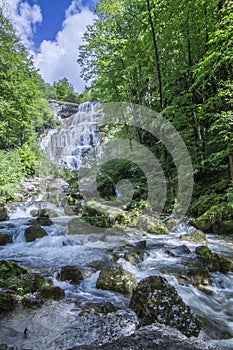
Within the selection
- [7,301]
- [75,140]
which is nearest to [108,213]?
[7,301]

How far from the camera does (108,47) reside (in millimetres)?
13797

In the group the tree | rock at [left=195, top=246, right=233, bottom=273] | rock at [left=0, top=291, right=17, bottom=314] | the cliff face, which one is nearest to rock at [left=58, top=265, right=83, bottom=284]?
rock at [left=0, top=291, right=17, bottom=314]

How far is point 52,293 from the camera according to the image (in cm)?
356

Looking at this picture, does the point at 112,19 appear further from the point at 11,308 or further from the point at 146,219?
the point at 11,308

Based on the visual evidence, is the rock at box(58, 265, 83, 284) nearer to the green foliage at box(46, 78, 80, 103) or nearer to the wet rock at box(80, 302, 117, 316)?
the wet rock at box(80, 302, 117, 316)

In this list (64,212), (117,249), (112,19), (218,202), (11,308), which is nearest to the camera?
(11,308)

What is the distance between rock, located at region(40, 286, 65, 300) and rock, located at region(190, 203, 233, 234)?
5.90 m

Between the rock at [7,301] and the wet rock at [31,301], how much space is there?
0.14m

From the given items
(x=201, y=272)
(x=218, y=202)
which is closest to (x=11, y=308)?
(x=201, y=272)

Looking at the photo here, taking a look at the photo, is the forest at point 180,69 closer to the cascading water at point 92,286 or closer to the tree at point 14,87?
the cascading water at point 92,286

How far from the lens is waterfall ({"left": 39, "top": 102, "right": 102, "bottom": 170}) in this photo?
75.3ft

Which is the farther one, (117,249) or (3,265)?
(117,249)

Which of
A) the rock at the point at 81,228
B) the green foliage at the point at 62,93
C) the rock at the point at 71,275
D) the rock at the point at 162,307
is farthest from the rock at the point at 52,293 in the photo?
the green foliage at the point at 62,93

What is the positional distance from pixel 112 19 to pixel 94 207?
38.2ft
